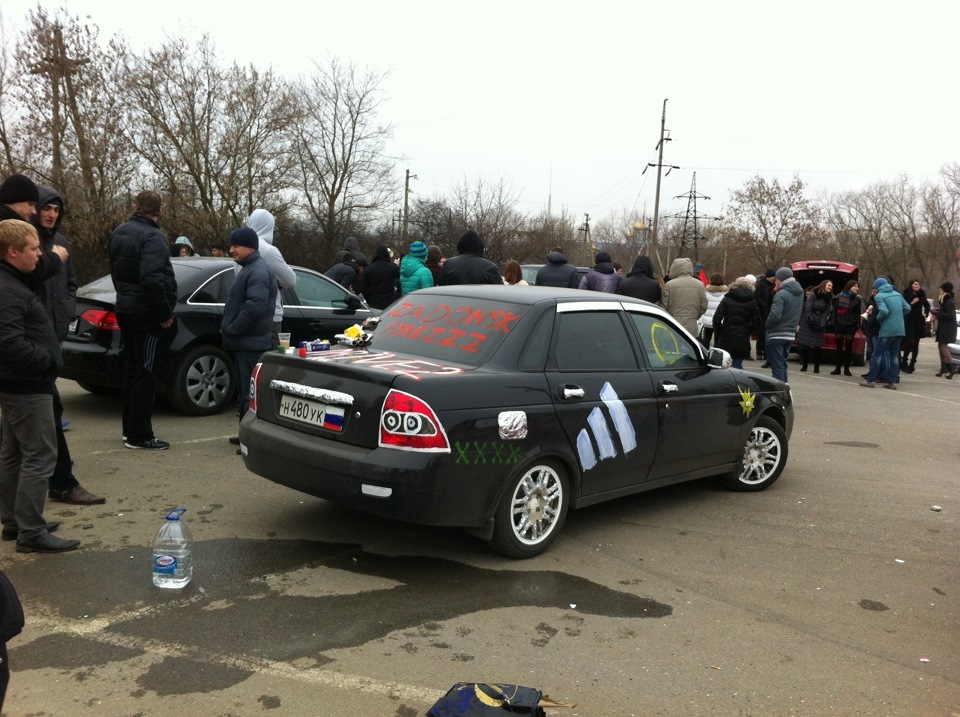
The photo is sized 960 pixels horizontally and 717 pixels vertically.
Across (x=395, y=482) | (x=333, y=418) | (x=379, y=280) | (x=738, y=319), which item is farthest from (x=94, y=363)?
(x=738, y=319)

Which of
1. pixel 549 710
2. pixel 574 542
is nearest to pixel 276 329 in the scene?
pixel 574 542

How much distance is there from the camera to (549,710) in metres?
3.31

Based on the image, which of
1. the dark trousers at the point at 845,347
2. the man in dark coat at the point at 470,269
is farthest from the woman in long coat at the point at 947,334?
the man in dark coat at the point at 470,269

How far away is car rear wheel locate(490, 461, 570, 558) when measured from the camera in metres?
4.80

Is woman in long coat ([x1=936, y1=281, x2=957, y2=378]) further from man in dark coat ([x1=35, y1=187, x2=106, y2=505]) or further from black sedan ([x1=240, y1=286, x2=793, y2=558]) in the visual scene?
man in dark coat ([x1=35, y1=187, x2=106, y2=505])

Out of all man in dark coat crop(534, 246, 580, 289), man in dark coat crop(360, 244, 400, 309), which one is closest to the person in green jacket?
man in dark coat crop(360, 244, 400, 309)

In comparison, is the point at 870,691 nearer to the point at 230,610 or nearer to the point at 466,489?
the point at 466,489

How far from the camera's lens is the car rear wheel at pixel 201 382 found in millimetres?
8273

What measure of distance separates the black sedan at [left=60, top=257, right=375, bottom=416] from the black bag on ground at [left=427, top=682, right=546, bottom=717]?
592 centimetres

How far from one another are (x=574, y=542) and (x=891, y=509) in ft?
9.68

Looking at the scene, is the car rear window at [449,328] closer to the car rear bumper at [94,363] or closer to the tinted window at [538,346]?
the tinted window at [538,346]

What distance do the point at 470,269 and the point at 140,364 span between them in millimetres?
4103

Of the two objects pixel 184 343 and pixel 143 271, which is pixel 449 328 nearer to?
pixel 143 271

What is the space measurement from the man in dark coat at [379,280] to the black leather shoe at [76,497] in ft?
22.2
